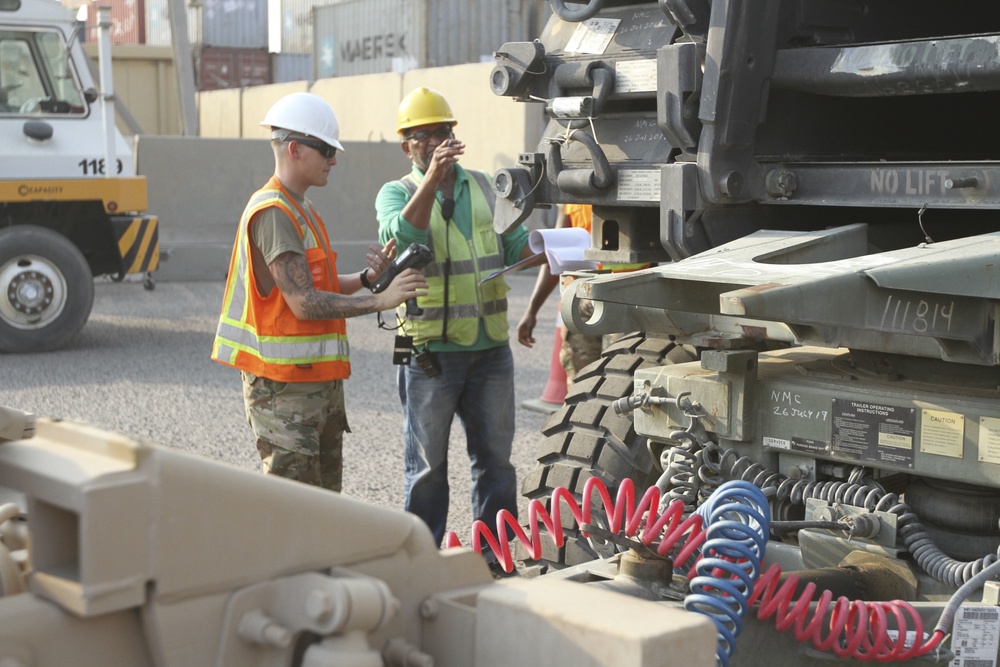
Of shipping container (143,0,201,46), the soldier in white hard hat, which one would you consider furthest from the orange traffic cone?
shipping container (143,0,201,46)

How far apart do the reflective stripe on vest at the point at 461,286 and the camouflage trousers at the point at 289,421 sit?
0.66 m

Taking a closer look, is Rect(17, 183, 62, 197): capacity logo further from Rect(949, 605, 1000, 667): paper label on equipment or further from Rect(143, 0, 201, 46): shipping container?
Rect(143, 0, 201, 46): shipping container

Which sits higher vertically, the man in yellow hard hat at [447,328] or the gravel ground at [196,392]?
the man in yellow hard hat at [447,328]

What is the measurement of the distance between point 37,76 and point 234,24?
26627mm

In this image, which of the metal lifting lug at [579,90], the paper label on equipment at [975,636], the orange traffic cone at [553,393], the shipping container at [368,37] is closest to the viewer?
the paper label on equipment at [975,636]

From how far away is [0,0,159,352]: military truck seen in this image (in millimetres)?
10648

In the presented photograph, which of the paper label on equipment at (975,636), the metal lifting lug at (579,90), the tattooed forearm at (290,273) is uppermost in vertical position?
the metal lifting lug at (579,90)

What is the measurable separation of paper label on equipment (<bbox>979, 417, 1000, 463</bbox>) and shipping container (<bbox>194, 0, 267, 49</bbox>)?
116 ft

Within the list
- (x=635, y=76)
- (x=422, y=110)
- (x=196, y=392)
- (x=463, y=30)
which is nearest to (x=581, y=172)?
(x=635, y=76)

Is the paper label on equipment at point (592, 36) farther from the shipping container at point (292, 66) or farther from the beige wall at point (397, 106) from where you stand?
the shipping container at point (292, 66)

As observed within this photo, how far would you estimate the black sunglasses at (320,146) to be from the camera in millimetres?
4539

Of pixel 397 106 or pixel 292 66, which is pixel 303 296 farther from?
pixel 292 66

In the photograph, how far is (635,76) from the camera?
386 cm

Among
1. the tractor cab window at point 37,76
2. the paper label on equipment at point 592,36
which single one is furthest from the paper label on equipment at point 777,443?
the tractor cab window at point 37,76
